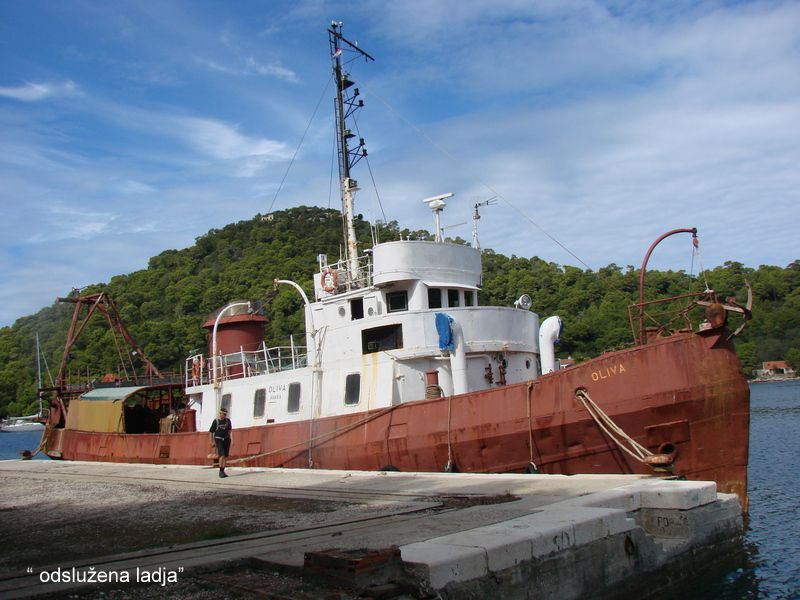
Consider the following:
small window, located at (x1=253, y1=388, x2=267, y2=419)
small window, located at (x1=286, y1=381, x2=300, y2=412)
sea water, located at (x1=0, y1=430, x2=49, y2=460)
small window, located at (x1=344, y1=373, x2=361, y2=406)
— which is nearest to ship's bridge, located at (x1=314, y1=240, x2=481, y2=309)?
small window, located at (x1=344, y1=373, x2=361, y2=406)

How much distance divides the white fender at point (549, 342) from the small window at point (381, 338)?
3.28 meters

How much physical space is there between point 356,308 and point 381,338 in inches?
57.6

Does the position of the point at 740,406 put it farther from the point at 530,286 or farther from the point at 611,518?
the point at 530,286

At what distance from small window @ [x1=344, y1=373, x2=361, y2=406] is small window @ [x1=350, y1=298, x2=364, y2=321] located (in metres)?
1.69

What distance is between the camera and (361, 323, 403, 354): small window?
16406 mm

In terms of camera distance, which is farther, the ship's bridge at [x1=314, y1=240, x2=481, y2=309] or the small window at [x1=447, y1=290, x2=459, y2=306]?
the small window at [x1=447, y1=290, x2=459, y2=306]

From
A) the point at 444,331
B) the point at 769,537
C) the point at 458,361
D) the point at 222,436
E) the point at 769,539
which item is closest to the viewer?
the point at 769,539

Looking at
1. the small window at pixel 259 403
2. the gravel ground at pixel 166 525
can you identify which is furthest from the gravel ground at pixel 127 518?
the small window at pixel 259 403

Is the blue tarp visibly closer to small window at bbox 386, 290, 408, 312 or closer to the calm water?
small window at bbox 386, 290, 408, 312

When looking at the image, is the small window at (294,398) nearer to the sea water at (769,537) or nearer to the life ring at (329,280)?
the life ring at (329,280)

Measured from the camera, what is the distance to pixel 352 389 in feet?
A: 55.0

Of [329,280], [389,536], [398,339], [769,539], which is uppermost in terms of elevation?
[329,280]

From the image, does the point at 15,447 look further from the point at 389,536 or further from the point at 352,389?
the point at 389,536

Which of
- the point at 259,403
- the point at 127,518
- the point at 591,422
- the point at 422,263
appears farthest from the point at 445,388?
the point at 127,518
